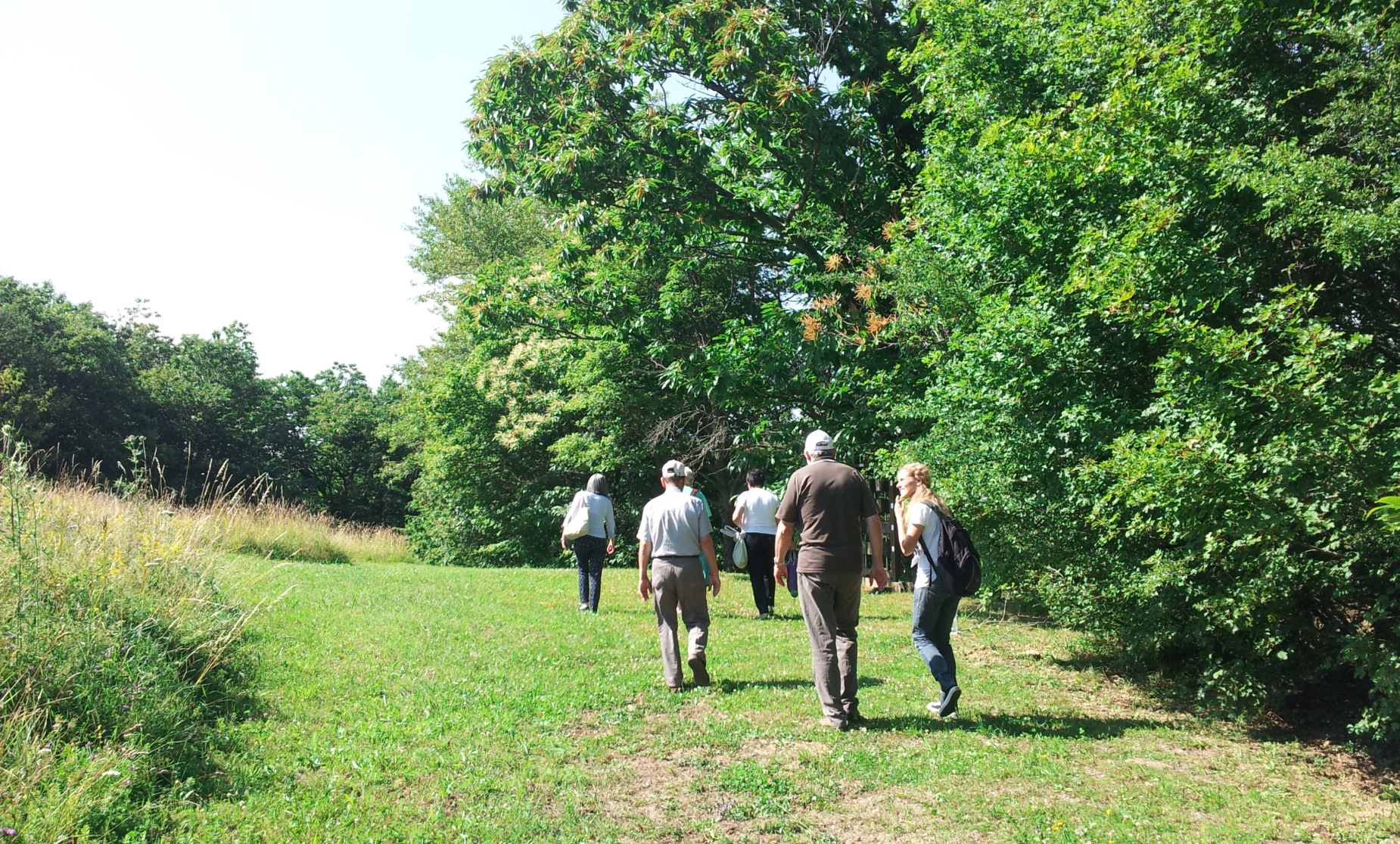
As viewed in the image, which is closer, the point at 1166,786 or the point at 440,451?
the point at 1166,786

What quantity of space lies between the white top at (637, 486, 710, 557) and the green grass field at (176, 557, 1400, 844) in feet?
3.77

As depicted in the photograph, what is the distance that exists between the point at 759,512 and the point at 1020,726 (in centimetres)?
510

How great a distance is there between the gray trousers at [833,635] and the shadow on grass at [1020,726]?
31 centimetres

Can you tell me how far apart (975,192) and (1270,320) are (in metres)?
4.43

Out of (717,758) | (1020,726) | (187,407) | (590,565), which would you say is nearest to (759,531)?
(590,565)

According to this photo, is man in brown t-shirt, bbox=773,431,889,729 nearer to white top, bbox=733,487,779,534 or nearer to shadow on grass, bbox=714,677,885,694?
shadow on grass, bbox=714,677,885,694

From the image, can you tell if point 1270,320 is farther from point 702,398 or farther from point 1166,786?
point 702,398

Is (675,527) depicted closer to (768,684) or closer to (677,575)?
(677,575)

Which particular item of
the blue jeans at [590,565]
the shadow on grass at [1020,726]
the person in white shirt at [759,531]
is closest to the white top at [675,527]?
the shadow on grass at [1020,726]

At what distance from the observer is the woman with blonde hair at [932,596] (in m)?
6.84

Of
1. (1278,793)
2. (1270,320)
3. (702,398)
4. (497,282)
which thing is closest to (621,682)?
(1278,793)

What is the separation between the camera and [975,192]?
10344 mm

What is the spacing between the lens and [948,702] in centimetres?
682

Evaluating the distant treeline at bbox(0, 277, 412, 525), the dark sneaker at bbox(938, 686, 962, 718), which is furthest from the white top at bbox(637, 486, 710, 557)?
the distant treeline at bbox(0, 277, 412, 525)
